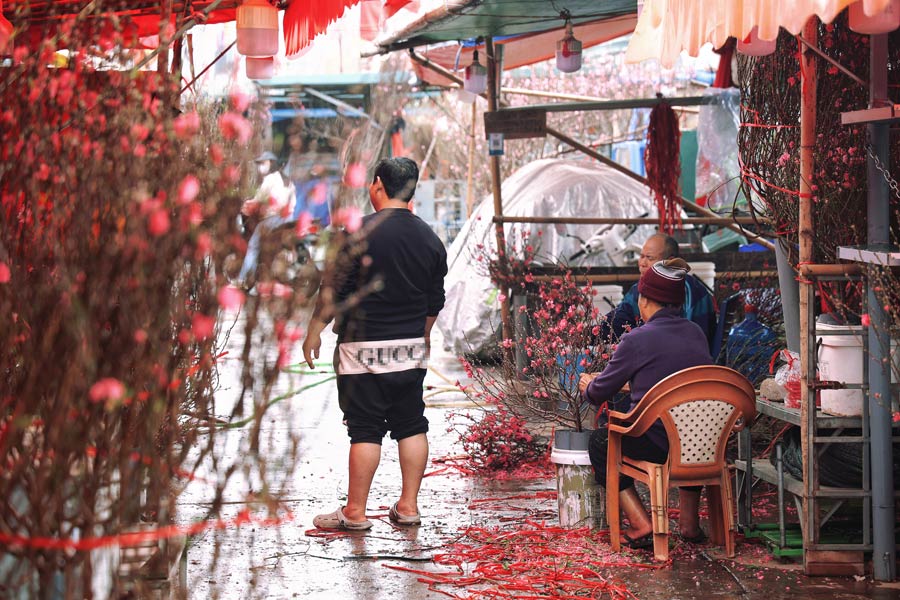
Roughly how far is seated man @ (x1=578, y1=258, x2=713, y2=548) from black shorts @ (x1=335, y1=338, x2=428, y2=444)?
0.96m

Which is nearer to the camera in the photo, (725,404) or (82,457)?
(82,457)

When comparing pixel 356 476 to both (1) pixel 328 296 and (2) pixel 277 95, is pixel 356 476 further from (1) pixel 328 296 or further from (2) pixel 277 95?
(2) pixel 277 95

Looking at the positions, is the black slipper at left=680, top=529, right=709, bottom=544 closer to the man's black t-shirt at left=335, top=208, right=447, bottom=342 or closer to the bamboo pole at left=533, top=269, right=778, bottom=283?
the man's black t-shirt at left=335, top=208, right=447, bottom=342

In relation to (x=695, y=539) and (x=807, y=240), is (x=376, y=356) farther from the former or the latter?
(x=807, y=240)

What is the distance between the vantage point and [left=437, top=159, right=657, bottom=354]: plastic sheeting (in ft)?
44.7

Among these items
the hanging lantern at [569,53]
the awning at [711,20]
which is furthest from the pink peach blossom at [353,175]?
the hanging lantern at [569,53]

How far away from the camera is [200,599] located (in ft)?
16.8

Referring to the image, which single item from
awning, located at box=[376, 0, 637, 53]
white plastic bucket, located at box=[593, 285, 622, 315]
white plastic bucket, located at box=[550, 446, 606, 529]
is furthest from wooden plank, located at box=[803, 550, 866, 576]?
white plastic bucket, located at box=[593, 285, 622, 315]

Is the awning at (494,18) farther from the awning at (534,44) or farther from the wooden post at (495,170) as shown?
the awning at (534,44)

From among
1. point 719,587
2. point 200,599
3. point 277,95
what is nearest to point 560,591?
point 719,587

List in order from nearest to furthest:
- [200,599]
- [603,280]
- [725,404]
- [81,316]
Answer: [81,316] < [200,599] < [725,404] < [603,280]

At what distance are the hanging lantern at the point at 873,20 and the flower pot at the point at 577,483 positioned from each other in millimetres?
2552

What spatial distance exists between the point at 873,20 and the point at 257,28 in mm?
3314

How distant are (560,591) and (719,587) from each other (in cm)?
74
